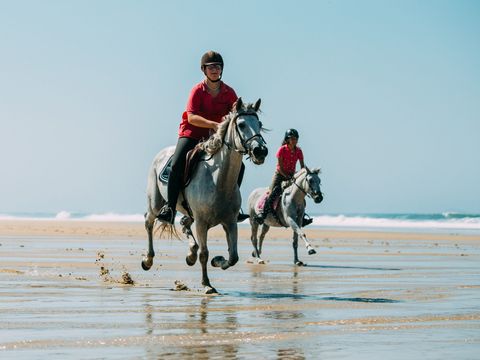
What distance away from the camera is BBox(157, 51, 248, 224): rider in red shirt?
43.9 ft

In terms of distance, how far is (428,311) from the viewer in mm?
10328

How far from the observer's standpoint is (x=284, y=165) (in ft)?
73.4

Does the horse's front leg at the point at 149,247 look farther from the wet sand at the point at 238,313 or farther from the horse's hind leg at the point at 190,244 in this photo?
the horse's hind leg at the point at 190,244

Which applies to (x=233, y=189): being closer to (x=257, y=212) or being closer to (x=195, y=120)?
(x=195, y=120)

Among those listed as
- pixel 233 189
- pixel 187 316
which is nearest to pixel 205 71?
pixel 233 189

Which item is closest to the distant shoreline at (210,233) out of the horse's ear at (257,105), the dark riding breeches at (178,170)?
the dark riding breeches at (178,170)

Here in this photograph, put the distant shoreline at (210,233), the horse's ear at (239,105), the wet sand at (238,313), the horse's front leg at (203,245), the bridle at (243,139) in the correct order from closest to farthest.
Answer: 1. the wet sand at (238,313)
2. the bridle at (243,139)
3. the horse's ear at (239,105)
4. the horse's front leg at (203,245)
5. the distant shoreline at (210,233)

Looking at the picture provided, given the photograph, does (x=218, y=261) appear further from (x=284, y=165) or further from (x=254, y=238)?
(x=254, y=238)

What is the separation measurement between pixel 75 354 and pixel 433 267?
13.2 meters

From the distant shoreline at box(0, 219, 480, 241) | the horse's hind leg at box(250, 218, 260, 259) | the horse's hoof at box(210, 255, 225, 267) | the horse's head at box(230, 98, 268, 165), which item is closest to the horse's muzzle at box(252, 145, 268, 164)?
the horse's head at box(230, 98, 268, 165)

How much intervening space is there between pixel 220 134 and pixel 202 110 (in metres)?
0.94

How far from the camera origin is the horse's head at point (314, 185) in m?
21.6

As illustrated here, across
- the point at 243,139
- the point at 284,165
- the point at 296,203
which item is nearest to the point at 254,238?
A: the point at 296,203

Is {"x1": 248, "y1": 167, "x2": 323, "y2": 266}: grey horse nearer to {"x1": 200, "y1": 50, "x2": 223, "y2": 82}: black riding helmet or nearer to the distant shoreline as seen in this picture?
{"x1": 200, "y1": 50, "x2": 223, "y2": 82}: black riding helmet
